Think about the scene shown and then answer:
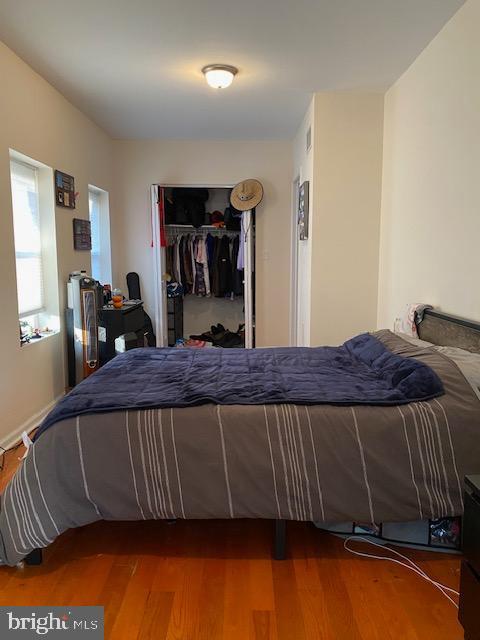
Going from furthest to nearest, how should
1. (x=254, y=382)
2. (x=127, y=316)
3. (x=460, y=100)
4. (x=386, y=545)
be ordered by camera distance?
(x=127, y=316), (x=460, y=100), (x=254, y=382), (x=386, y=545)

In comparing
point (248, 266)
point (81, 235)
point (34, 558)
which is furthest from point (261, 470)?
point (248, 266)

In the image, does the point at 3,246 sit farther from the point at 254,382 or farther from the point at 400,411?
the point at 400,411

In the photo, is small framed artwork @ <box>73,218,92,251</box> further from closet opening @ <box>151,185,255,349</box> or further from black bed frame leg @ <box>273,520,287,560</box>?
black bed frame leg @ <box>273,520,287,560</box>

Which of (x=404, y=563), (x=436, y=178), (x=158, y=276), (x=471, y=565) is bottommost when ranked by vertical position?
(x=404, y=563)

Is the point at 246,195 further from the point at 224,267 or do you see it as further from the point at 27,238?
the point at 27,238

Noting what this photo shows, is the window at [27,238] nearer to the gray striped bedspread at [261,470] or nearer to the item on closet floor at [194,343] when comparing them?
the gray striped bedspread at [261,470]

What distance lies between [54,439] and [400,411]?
1351 millimetres

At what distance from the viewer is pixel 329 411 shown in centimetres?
183

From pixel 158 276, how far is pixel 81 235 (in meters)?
1.22

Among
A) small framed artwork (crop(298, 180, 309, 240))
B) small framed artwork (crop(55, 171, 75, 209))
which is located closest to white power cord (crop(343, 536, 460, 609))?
small framed artwork (crop(298, 180, 309, 240))

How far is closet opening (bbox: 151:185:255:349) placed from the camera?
5.36 metres

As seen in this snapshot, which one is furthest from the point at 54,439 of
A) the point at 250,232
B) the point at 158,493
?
the point at 250,232

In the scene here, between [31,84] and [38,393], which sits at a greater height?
[31,84]

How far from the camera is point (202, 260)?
5.56 metres
